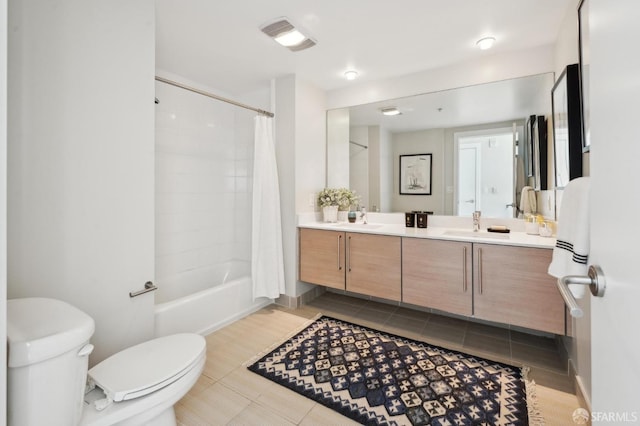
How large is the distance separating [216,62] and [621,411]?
9.93ft

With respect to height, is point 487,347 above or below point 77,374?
below

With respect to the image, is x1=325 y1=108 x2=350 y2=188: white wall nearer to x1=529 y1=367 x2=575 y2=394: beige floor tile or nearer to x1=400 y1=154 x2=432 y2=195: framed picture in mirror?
x1=400 y1=154 x2=432 y2=195: framed picture in mirror

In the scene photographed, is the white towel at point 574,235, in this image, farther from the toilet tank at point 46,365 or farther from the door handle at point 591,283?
the toilet tank at point 46,365

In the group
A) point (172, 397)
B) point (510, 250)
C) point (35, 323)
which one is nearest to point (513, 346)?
point (510, 250)

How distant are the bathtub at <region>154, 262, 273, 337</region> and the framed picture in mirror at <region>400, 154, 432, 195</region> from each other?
183cm

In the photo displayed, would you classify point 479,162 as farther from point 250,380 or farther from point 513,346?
point 250,380

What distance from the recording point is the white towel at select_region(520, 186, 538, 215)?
2.41 metres

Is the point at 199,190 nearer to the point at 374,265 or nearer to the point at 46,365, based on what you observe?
the point at 374,265

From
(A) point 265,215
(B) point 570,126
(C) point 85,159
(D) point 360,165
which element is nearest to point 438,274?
(B) point 570,126

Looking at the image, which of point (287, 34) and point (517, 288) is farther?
point (287, 34)

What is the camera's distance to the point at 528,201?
2420mm

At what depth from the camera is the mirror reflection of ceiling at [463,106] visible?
7.70 ft

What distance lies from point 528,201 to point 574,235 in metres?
1.40

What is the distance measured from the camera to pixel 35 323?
101 cm
